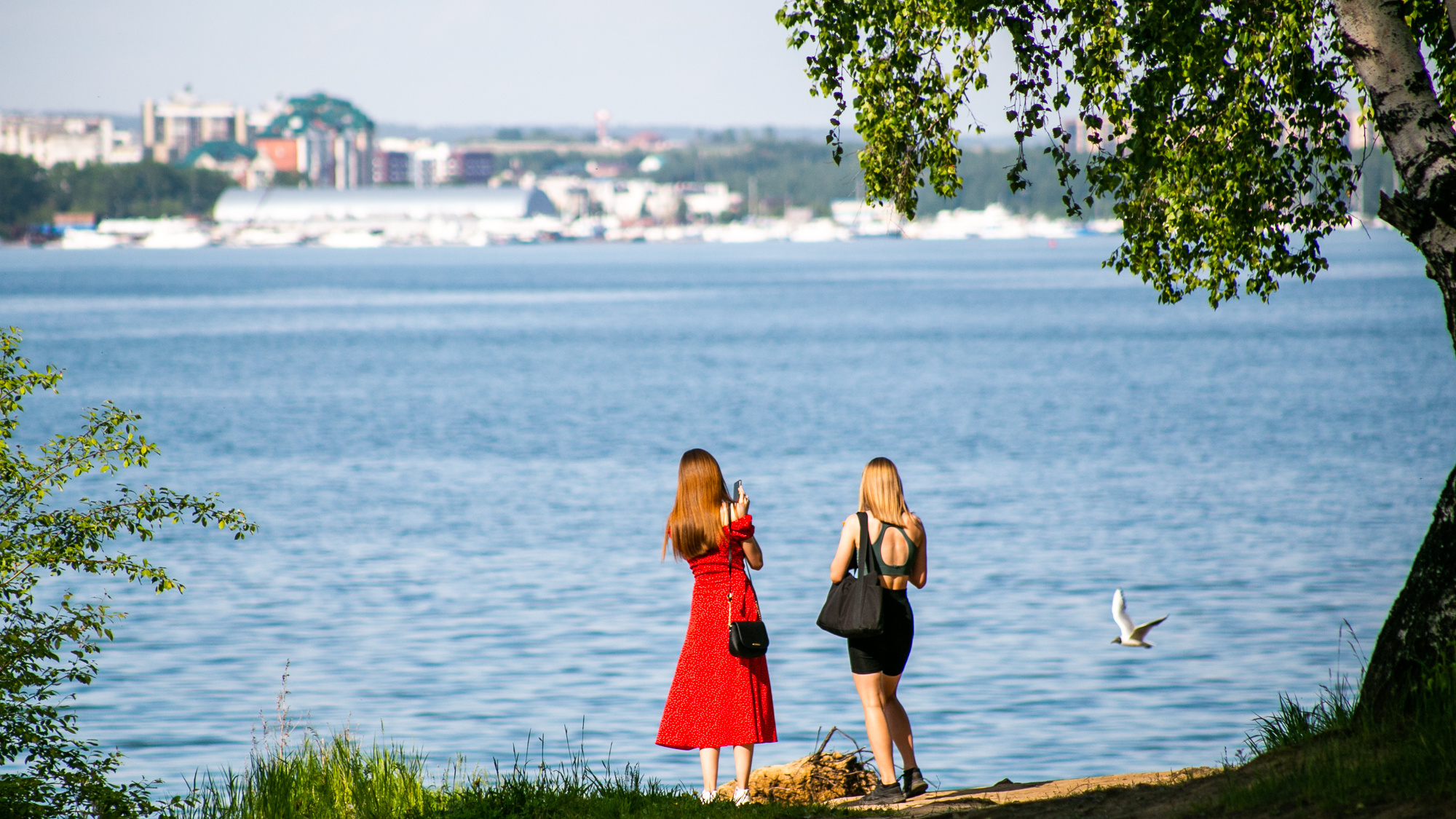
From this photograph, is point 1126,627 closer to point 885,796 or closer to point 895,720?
point 895,720

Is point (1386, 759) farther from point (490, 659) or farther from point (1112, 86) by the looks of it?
point (490, 659)

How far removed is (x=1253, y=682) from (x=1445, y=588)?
841cm

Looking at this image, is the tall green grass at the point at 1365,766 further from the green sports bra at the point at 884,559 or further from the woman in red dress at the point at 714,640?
the woman in red dress at the point at 714,640

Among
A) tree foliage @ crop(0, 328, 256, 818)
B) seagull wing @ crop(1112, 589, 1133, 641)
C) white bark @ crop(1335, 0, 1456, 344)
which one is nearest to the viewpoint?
white bark @ crop(1335, 0, 1456, 344)

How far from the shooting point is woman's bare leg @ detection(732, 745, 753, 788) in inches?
279

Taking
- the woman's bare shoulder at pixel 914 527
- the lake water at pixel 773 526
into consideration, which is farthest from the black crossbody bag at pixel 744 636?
the lake water at pixel 773 526

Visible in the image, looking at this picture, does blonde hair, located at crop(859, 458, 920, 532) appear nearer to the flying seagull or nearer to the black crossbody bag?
the black crossbody bag

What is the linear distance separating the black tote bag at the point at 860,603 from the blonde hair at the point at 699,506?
2.07 feet

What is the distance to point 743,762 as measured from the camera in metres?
7.10

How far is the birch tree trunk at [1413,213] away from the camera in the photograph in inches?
250

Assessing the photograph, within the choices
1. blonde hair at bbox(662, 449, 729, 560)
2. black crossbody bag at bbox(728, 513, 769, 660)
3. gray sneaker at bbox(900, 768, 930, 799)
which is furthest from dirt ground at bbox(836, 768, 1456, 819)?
blonde hair at bbox(662, 449, 729, 560)

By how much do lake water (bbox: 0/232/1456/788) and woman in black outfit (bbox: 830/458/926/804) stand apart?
13.8 ft

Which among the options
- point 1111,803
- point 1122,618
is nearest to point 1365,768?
point 1111,803

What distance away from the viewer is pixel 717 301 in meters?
113
